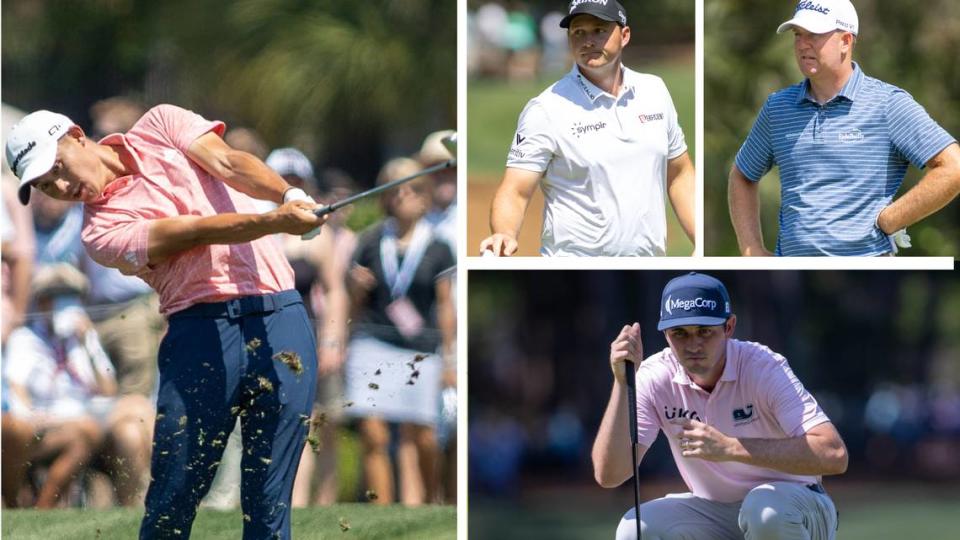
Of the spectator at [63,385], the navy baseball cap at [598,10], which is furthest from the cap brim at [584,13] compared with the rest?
the spectator at [63,385]

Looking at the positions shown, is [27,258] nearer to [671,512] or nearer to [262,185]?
[262,185]

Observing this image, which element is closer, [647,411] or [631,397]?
[631,397]

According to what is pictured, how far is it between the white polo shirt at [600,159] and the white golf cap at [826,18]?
463 mm

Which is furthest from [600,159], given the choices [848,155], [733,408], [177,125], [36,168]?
[36,168]

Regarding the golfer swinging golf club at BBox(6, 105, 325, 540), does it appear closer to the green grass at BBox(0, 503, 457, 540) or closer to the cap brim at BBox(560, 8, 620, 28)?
the green grass at BBox(0, 503, 457, 540)

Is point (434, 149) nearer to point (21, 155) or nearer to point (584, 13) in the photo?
point (584, 13)

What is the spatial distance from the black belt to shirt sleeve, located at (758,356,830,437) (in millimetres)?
1432

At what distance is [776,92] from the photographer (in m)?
5.98

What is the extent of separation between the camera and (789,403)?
5770mm

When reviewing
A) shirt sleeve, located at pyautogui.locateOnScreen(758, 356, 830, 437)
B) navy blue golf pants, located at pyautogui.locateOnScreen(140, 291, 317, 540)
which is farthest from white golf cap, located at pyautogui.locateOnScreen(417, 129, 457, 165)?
shirt sleeve, located at pyautogui.locateOnScreen(758, 356, 830, 437)

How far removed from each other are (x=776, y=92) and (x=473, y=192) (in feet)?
3.19

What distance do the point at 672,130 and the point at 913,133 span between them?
71 cm

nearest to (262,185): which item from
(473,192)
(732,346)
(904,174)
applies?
(473,192)

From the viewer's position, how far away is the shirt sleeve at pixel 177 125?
5.84 metres
